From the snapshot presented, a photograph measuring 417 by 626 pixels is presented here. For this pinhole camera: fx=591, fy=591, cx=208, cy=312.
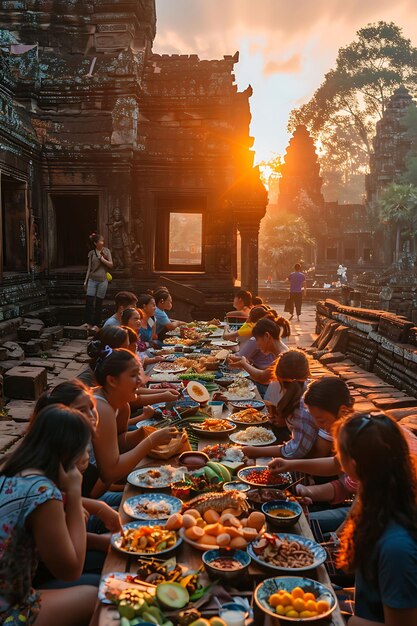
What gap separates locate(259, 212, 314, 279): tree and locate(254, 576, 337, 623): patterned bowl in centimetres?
3787

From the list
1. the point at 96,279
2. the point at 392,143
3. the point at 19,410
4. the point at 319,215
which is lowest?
the point at 19,410

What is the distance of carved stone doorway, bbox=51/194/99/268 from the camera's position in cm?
1602

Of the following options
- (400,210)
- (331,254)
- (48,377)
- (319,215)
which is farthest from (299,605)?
(331,254)

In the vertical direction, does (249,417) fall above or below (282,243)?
below

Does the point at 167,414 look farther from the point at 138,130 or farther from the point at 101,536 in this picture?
the point at 138,130

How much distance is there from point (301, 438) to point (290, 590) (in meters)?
1.57

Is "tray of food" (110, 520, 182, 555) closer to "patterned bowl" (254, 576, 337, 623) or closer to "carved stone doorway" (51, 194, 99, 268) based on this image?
"patterned bowl" (254, 576, 337, 623)

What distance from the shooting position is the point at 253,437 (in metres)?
4.20

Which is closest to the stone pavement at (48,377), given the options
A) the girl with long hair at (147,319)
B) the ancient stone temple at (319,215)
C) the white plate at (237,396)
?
the girl with long hair at (147,319)

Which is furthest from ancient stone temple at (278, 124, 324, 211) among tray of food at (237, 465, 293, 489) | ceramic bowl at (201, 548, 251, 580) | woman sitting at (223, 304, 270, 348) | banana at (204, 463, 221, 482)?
ceramic bowl at (201, 548, 251, 580)

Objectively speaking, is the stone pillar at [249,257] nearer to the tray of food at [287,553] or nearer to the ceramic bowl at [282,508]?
the ceramic bowl at [282,508]

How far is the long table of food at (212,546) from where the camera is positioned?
227 centimetres

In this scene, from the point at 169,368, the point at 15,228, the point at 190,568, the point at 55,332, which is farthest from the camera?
the point at 15,228

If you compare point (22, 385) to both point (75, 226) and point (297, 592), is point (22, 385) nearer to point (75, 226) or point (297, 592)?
point (297, 592)
